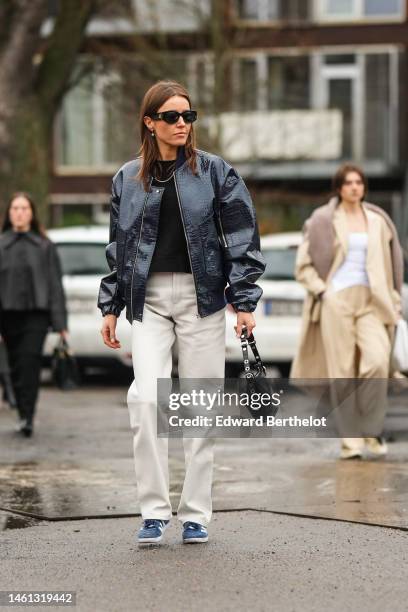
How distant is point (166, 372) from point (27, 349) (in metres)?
5.04

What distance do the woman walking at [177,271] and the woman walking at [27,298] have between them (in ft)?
15.8

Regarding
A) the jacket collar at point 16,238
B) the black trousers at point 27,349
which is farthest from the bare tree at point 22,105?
the black trousers at point 27,349

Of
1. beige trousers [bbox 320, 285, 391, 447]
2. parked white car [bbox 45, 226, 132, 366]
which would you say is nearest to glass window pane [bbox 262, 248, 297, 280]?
parked white car [bbox 45, 226, 132, 366]

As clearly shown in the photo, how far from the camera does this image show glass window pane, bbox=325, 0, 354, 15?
37.4 meters

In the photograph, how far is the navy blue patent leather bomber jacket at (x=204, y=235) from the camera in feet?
22.3

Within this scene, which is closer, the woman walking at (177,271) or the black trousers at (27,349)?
the woman walking at (177,271)

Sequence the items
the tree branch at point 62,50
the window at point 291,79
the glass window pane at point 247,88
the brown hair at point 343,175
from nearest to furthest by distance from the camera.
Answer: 1. the brown hair at point 343,175
2. the tree branch at point 62,50
3. the glass window pane at point 247,88
4. the window at point 291,79

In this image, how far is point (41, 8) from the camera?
22875 millimetres

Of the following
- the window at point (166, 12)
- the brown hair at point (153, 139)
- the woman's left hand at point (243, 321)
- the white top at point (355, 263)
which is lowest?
the white top at point (355, 263)

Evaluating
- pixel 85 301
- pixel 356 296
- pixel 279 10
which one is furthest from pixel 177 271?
pixel 279 10

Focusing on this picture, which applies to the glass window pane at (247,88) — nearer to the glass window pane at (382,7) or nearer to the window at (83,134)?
the glass window pane at (382,7)

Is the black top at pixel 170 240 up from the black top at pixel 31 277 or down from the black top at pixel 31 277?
up

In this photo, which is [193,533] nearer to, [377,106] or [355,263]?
[355,263]

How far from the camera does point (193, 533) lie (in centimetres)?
684
